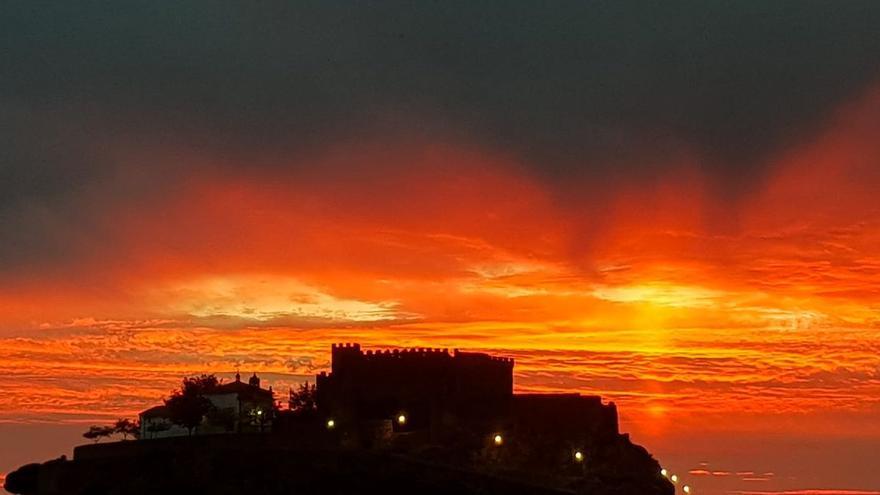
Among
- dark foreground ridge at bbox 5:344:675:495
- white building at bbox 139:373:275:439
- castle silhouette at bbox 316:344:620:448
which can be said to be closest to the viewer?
dark foreground ridge at bbox 5:344:675:495

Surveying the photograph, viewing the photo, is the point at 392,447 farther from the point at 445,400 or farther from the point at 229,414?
the point at 229,414

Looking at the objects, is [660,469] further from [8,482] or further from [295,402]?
[8,482]

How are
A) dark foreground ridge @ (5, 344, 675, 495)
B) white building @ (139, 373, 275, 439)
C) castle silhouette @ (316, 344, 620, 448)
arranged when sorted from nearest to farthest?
dark foreground ridge @ (5, 344, 675, 495)
castle silhouette @ (316, 344, 620, 448)
white building @ (139, 373, 275, 439)

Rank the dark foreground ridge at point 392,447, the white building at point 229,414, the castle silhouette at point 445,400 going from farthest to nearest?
the white building at point 229,414 → the castle silhouette at point 445,400 → the dark foreground ridge at point 392,447

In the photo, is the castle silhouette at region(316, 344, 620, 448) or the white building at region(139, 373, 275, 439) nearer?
the castle silhouette at region(316, 344, 620, 448)

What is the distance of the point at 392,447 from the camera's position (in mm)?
129375

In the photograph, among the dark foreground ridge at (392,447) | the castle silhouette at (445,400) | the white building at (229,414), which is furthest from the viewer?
the white building at (229,414)

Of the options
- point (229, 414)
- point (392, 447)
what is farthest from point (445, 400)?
point (229, 414)

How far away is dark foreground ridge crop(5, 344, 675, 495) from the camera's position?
12056 centimetres

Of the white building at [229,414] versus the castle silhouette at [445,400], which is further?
the white building at [229,414]

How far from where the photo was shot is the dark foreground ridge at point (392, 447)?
4747 inches

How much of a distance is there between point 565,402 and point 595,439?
4.07 metres

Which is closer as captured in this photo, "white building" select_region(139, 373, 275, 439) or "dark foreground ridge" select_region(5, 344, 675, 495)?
"dark foreground ridge" select_region(5, 344, 675, 495)

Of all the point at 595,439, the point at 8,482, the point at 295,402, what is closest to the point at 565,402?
the point at 595,439
